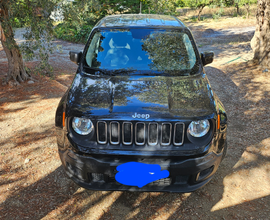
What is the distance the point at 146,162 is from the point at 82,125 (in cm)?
83

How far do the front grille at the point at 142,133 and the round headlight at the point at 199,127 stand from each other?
0.15 metres

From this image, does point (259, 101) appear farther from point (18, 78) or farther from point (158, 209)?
point (18, 78)

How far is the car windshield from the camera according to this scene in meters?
3.53

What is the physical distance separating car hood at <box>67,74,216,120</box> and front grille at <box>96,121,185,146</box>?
0.29 ft

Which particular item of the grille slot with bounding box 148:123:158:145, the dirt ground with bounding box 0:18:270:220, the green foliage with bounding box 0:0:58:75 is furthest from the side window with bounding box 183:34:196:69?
the green foliage with bounding box 0:0:58:75

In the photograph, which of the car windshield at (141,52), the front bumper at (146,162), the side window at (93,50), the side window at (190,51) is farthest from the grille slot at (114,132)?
the side window at (190,51)

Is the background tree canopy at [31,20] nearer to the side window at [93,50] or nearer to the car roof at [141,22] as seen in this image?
the car roof at [141,22]

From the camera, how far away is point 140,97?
283cm

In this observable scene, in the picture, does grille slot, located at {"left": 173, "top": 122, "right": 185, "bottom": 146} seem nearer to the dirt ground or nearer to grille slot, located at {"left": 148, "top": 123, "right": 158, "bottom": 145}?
grille slot, located at {"left": 148, "top": 123, "right": 158, "bottom": 145}

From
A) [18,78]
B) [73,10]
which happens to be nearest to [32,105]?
[18,78]

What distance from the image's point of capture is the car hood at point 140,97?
2604mm

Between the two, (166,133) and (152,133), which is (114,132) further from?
(166,133)

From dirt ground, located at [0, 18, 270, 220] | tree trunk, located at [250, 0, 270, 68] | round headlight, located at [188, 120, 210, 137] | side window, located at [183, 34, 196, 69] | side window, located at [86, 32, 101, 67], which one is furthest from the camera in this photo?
tree trunk, located at [250, 0, 270, 68]

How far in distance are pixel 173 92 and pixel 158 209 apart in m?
1.46
